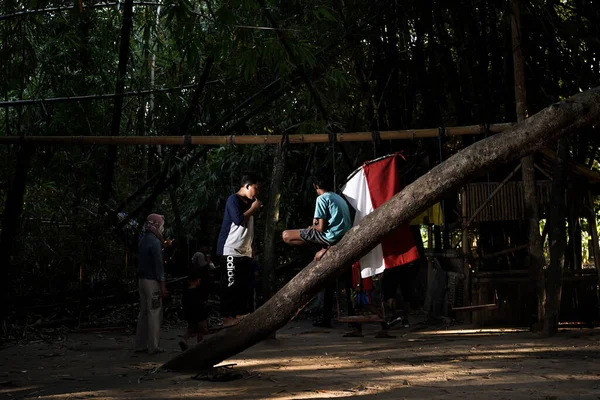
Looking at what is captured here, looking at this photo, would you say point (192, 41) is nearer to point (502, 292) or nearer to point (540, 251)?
point (540, 251)

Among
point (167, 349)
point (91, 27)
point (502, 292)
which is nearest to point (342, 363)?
point (167, 349)

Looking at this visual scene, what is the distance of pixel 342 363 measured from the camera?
21.9ft

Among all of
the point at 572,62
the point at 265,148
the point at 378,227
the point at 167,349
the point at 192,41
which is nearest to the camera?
the point at 378,227

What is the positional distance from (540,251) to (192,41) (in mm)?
4470

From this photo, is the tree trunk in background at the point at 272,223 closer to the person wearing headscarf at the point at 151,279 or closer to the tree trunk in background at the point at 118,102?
the person wearing headscarf at the point at 151,279

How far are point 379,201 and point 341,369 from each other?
1.62m

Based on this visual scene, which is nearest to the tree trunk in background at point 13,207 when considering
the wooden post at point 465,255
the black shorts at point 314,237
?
the black shorts at point 314,237

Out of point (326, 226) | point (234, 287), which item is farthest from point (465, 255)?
point (234, 287)

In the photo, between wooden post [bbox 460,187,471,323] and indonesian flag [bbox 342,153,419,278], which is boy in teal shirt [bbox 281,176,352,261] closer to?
indonesian flag [bbox 342,153,419,278]

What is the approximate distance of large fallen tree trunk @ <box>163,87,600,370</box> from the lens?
521 centimetres

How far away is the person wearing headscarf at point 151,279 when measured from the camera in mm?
7484

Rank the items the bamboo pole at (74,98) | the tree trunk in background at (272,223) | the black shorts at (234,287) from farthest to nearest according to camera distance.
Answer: the tree trunk in background at (272,223) → the bamboo pole at (74,98) → the black shorts at (234,287)

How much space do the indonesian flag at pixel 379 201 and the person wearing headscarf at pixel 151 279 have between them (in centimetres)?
190

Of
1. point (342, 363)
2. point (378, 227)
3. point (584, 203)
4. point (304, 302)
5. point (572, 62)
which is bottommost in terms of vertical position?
point (342, 363)
